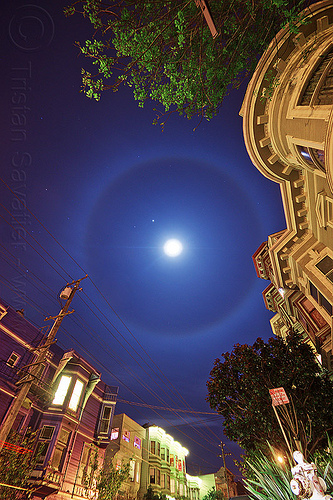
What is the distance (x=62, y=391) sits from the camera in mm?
23453

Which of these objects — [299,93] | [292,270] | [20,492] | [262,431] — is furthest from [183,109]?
[20,492]

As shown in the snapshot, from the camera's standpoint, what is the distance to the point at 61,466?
68.4 feet

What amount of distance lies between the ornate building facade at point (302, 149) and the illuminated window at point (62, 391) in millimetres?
20789

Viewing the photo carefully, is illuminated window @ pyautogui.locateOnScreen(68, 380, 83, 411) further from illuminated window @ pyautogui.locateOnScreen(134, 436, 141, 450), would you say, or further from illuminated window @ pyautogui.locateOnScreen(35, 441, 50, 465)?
illuminated window @ pyautogui.locateOnScreen(134, 436, 141, 450)

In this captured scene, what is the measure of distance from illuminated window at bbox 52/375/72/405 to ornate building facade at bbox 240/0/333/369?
20789mm

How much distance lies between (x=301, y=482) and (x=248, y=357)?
781 centimetres

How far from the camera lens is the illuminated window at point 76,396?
23.6 m

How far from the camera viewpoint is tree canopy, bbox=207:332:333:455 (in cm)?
1145

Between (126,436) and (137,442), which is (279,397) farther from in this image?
(137,442)

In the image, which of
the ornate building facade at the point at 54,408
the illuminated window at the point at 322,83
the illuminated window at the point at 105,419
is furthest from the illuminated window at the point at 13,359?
the illuminated window at the point at 322,83

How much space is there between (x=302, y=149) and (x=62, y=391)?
26.3 meters

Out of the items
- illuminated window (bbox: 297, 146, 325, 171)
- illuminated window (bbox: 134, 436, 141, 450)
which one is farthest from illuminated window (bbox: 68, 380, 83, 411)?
illuminated window (bbox: 297, 146, 325, 171)

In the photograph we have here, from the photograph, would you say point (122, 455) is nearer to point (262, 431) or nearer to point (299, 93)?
point (262, 431)

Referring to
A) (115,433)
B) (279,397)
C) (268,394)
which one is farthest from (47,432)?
(279,397)
